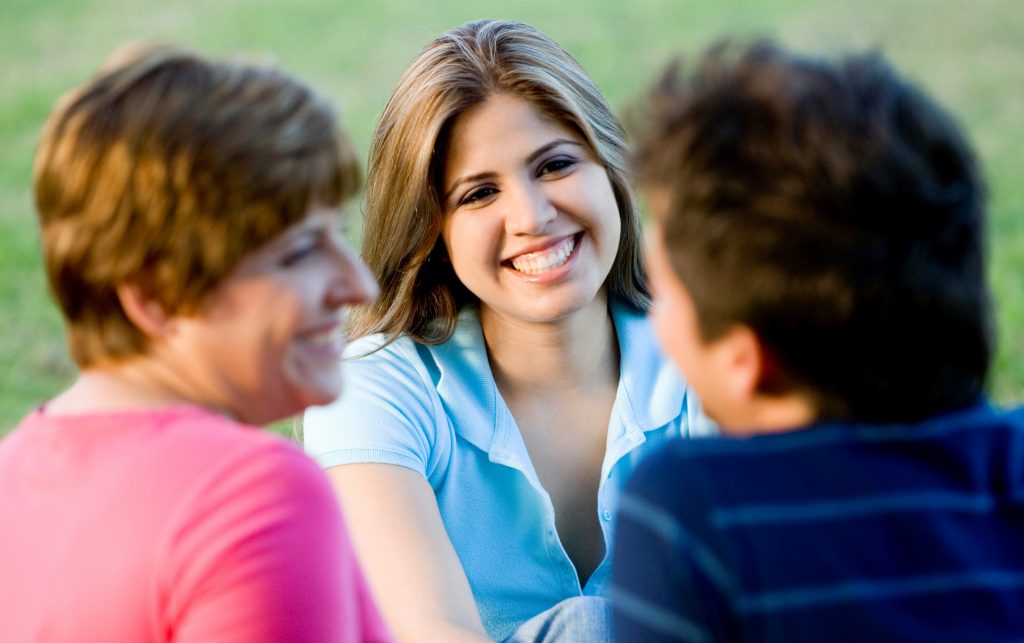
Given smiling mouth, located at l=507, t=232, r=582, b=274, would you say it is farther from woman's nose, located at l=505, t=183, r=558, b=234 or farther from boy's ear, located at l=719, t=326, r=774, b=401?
boy's ear, located at l=719, t=326, r=774, b=401

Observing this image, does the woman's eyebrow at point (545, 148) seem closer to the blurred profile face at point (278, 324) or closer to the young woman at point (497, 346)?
the young woman at point (497, 346)

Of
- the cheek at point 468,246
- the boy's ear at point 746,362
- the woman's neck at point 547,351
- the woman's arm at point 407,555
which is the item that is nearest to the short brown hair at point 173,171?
the boy's ear at point 746,362

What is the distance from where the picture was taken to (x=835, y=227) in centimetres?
136

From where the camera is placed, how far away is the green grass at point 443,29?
7922 millimetres

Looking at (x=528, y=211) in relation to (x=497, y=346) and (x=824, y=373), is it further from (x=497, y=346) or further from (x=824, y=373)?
(x=824, y=373)

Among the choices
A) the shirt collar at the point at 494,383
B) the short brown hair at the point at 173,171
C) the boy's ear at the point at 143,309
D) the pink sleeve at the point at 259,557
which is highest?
the short brown hair at the point at 173,171

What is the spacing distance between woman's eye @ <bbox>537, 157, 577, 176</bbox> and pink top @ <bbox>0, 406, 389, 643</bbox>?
4.40 ft

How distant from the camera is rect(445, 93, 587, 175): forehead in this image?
8.70ft

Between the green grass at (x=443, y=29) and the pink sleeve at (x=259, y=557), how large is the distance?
547cm

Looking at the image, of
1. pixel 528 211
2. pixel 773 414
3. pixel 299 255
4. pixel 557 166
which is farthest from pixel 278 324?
pixel 557 166

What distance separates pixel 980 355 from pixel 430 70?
5.04 ft

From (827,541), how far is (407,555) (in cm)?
128

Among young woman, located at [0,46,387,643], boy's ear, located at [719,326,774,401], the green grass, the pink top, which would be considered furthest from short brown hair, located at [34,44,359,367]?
the green grass

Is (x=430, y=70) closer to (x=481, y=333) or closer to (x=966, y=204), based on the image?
(x=481, y=333)
